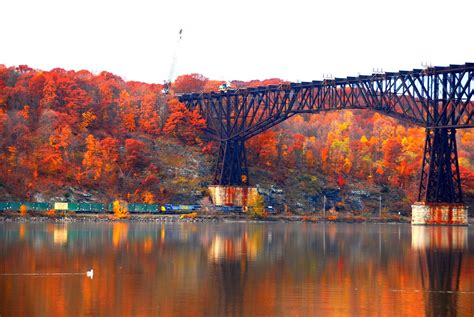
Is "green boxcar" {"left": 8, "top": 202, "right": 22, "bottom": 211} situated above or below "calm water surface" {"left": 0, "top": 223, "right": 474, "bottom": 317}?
above

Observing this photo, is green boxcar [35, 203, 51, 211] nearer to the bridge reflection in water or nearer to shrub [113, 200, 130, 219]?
shrub [113, 200, 130, 219]

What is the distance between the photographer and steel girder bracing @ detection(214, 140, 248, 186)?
156000 mm

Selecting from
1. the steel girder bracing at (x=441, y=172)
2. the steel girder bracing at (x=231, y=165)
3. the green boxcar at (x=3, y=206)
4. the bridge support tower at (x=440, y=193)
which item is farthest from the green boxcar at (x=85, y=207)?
the steel girder bracing at (x=441, y=172)

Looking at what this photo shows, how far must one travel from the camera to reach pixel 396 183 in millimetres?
181500

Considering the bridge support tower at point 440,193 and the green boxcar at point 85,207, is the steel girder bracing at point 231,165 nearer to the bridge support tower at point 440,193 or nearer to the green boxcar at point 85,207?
the green boxcar at point 85,207

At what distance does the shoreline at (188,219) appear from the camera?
12744 centimetres

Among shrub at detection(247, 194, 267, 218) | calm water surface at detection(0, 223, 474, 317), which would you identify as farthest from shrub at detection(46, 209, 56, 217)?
calm water surface at detection(0, 223, 474, 317)

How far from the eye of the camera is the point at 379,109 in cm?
13375

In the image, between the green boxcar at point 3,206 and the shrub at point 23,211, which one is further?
the green boxcar at point 3,206

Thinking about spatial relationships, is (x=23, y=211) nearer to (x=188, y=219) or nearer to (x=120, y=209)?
(x=120, y=209)

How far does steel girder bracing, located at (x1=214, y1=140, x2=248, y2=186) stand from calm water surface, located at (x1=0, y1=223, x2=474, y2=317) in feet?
208

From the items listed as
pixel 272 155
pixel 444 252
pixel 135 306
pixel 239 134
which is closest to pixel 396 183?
pixel 272 155

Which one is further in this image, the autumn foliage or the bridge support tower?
the autumn foliage

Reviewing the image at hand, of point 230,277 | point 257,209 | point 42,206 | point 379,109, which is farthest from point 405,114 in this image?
point 230,277
